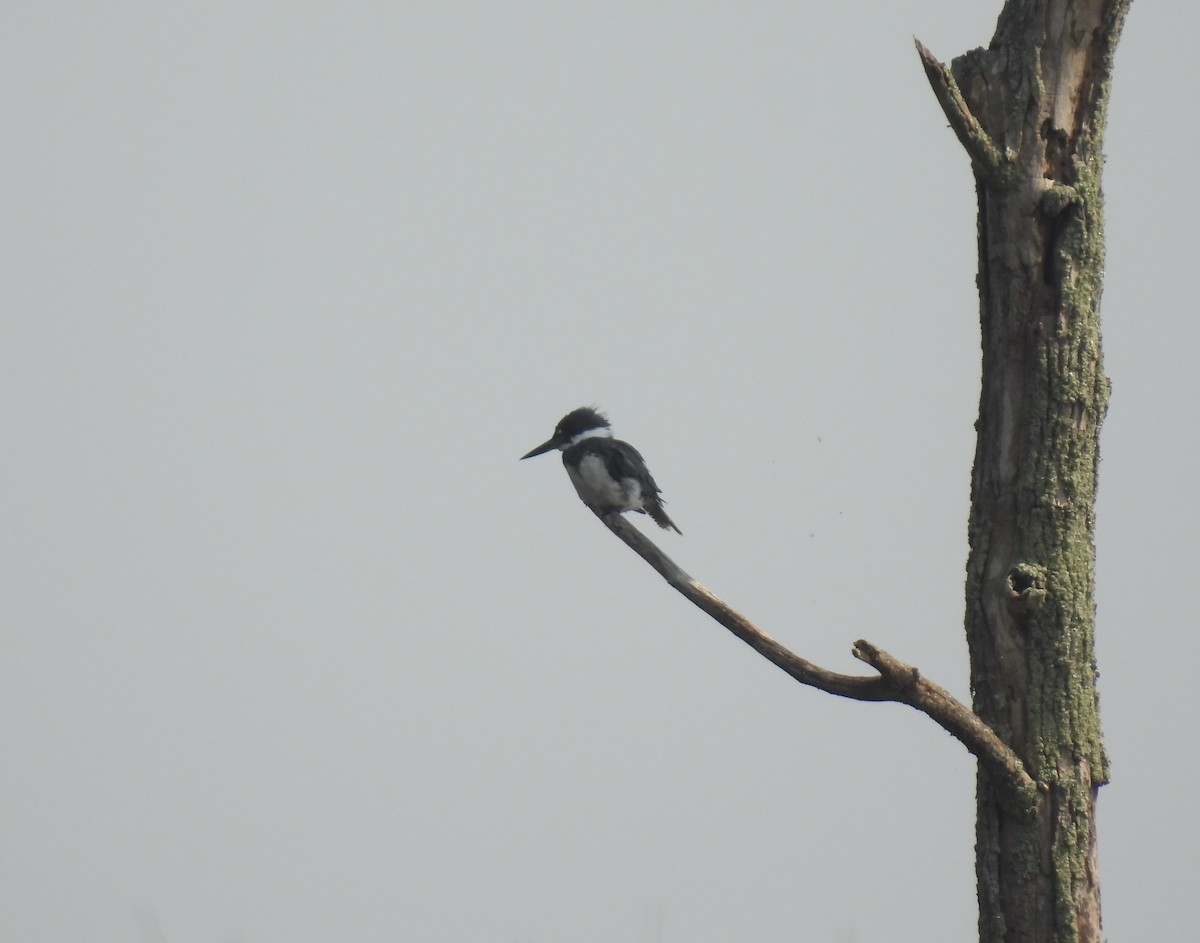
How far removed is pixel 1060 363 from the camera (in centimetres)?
517

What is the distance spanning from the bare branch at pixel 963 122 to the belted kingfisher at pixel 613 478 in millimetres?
4553

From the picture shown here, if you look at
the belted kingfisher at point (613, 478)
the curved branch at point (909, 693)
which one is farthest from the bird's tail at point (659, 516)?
the curved branch at point (909, 693)

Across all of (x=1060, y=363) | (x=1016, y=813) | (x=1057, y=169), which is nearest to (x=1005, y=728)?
(x=1016, y=813)

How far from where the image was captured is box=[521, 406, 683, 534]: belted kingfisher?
965 centimetres

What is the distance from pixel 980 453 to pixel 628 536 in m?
1.79

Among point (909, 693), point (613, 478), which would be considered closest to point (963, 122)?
point (909, 693)

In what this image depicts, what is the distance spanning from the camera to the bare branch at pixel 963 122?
5.02 meters

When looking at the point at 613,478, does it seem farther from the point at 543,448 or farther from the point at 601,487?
the point at 543,448

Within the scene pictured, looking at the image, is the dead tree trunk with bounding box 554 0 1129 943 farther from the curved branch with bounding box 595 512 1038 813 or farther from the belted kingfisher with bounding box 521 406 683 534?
the belted kingfisher with bounding box 521 406 683 534

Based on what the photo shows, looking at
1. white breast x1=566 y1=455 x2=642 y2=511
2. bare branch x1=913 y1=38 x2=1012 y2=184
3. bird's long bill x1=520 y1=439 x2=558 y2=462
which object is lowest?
bare branch x1=913 y1=38 x2=1012 y2=184

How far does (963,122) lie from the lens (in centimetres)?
508

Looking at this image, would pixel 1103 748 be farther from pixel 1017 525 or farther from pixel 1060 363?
pixel 1060 363

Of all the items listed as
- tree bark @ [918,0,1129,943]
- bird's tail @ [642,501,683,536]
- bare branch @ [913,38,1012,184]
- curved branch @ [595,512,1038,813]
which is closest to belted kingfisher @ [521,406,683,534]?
bird's tail @ [642,501,683,536]

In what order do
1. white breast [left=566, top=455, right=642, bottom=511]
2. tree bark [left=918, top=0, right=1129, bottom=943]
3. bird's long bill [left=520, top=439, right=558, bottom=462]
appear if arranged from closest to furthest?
tree bark [left=918, top=0, right=1129, bottom=943]
white breast [left=566, top=455, right=642, bottom=511]
bird's long bill [left=520, top=439, right=558, bottom=462]
